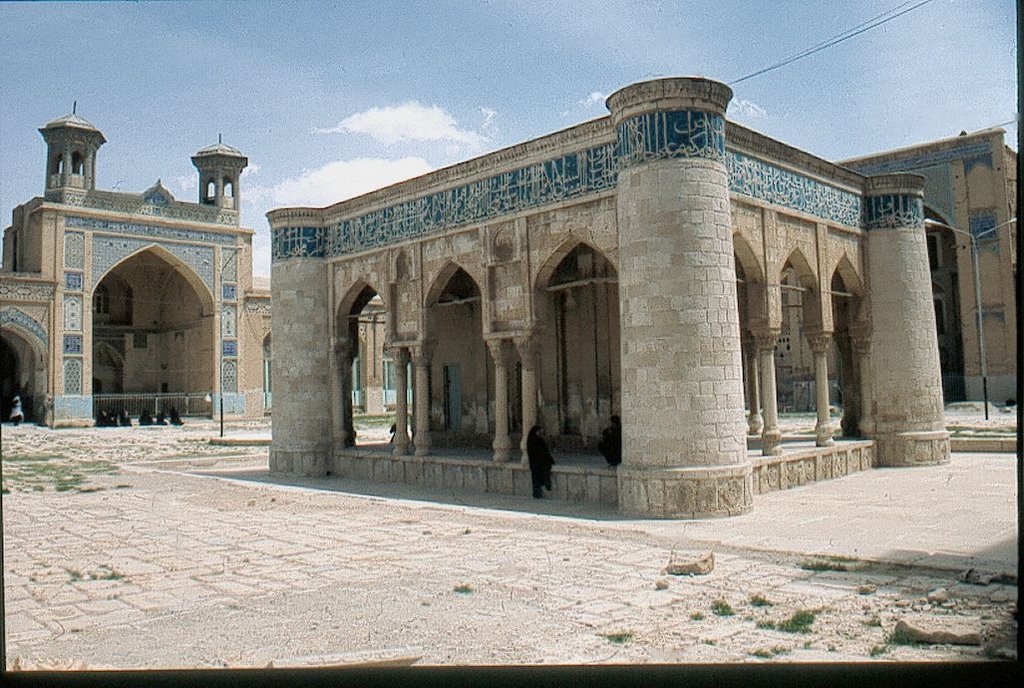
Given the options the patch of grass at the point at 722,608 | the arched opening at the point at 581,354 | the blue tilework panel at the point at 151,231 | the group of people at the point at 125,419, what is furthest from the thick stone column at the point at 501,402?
the blue tilework panel at the point at 151,231

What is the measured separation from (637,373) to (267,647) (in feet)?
19.2

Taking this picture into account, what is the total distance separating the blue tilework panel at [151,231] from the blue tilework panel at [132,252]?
1.03 ft

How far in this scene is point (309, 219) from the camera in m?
15.8

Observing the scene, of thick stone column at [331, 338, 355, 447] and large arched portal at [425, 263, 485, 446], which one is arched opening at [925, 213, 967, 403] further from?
thick stone column at [331, 338, 355, 447]

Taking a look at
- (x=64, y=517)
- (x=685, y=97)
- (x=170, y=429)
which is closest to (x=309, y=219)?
(x=64, y=517)

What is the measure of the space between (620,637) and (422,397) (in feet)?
30.2

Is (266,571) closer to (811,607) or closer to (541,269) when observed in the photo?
(811,607)

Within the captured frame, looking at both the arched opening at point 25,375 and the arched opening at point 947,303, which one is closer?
the arched opening at point 947,303

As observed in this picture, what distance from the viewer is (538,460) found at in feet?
37.2

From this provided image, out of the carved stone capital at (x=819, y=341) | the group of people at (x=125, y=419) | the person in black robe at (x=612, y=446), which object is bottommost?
the person in black robe at (x=612, y=446)

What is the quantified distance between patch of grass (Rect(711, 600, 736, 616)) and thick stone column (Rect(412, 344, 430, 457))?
8583mm

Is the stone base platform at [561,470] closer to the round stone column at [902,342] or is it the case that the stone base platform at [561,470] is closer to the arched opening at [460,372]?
the round stone column at [902,342]

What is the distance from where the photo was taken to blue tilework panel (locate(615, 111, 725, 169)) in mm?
9812

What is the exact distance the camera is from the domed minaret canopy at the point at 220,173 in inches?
1511
